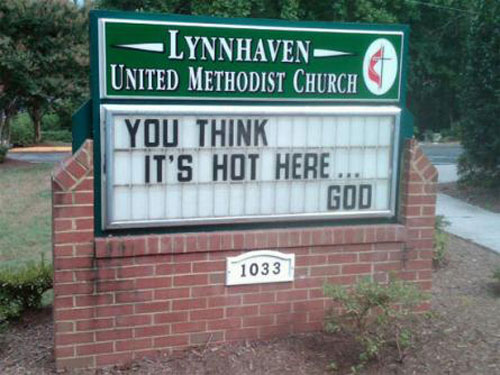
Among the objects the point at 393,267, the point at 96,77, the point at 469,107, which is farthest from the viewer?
the point at 469,107

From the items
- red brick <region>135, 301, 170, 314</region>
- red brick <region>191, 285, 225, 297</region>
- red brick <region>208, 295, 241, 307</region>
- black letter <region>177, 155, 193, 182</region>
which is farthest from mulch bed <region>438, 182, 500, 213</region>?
red brick <region>135, 301, 170, 314</region>

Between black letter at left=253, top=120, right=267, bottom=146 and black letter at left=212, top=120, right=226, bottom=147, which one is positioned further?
black letter at left=253, top=120, right=267, bottom=146

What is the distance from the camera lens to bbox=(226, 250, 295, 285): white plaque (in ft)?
14.6

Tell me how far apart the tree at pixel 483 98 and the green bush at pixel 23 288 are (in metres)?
9.15

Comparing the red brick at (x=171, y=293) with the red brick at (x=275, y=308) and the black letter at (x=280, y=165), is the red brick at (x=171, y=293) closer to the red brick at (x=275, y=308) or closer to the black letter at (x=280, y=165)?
the red brick at (x=275, y=308)

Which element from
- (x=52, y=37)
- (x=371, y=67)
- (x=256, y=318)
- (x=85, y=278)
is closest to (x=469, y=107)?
(x=371, y=67)

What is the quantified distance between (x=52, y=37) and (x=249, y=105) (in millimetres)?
16178

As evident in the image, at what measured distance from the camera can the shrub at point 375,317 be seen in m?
4.10

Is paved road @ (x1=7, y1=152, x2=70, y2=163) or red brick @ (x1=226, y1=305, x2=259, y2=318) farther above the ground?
paved road @ (x1=7, y1=152, x2=70, y2=163)

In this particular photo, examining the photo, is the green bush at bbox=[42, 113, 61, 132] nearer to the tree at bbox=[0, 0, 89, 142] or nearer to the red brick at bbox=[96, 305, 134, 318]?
the tree at bbox=[0, 0, 89, 142]

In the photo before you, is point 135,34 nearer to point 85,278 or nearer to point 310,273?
point 85,278

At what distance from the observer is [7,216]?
10.4 m

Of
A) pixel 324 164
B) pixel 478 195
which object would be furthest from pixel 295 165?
pixel 478 195

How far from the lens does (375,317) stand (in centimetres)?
447
